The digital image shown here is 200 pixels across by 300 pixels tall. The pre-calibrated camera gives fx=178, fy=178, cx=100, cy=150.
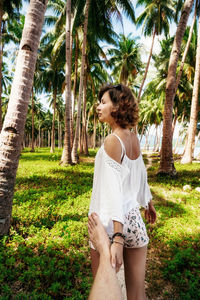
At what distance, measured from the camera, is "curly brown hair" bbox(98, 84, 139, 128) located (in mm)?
1426

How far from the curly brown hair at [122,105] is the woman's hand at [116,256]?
2.85 ft

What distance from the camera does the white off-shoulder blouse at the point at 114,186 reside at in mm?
1085

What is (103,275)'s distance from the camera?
2.56 ft

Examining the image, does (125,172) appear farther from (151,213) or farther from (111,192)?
(151,213)

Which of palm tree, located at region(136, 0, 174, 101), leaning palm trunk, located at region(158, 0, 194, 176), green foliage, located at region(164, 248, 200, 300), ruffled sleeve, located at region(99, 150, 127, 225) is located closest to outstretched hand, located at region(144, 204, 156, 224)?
ruffled sleeve, located at region(99, 150, 127, 225)

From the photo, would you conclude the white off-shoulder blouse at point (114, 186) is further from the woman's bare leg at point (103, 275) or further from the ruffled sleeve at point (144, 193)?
the woman's bare leg at point (103, 275)

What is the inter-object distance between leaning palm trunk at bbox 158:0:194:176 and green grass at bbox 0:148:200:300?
2940 millimetres

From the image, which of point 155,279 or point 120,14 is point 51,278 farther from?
point 120,14

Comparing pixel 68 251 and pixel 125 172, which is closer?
pixel 125 172

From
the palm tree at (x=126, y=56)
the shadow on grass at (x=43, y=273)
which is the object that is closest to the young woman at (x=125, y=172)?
the shadow on grass at (x=43, y=273)

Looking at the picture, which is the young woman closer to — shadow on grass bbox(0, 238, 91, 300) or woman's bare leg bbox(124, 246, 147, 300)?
woman's bare leg bbox(124, 246, 147, 300)

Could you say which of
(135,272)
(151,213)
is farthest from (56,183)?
(135,272)

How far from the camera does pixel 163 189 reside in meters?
7.01

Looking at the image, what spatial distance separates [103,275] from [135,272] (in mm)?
789
